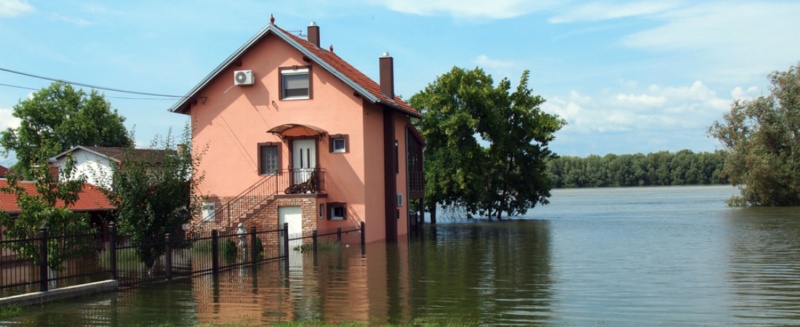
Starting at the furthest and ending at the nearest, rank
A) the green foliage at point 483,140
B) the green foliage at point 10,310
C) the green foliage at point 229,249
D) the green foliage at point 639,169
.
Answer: the green foliage at point 639,169 < the green foliage at point 483,140 < the green foliage at point 229,249 < the green foliage at point 10,310

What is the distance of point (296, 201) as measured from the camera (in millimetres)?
31672

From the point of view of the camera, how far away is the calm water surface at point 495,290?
13648mm

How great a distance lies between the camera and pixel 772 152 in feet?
215

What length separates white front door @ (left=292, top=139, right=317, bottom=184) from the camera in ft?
108

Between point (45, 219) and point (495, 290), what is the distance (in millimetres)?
9956

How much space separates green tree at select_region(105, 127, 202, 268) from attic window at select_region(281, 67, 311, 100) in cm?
1200

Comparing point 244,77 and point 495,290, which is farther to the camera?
point 244,77

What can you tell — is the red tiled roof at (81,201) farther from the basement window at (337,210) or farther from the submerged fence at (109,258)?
the basement window at (337,210)

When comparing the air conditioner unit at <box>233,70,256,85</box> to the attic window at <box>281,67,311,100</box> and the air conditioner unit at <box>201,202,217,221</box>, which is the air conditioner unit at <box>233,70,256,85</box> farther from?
the air conditioner unit at <box>201,202,217,221</box>

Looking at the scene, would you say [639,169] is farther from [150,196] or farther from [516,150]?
[150,196]

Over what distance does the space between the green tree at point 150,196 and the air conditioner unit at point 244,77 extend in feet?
39.1

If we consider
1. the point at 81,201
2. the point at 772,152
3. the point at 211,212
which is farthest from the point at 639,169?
the point at 81,201

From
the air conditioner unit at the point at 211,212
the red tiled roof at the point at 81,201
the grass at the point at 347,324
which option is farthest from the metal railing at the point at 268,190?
the grass at the point at 347,324

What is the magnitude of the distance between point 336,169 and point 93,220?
12.0 meters
